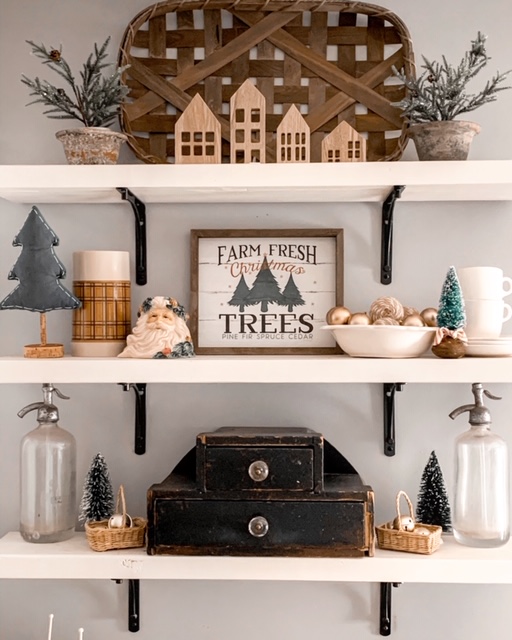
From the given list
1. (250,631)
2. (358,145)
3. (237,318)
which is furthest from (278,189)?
(250,631)

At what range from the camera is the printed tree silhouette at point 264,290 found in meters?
1.55

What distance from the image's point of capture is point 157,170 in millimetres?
1351

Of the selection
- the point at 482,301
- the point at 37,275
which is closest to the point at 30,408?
the point at 37,275

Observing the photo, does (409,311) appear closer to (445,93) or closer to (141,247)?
(445,93)

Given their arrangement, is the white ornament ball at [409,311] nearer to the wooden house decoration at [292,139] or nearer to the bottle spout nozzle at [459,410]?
the bottle spout nozzle at [459,410]

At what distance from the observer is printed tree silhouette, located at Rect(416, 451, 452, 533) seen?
57.4 inches

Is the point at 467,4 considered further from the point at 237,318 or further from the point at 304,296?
the point at 237,318

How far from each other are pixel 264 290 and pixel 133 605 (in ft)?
2.17

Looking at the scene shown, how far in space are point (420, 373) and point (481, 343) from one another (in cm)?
13

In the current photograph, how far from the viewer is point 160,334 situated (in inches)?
54.2

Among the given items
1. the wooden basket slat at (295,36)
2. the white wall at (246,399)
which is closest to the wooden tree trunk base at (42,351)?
the white wall at (246,399)

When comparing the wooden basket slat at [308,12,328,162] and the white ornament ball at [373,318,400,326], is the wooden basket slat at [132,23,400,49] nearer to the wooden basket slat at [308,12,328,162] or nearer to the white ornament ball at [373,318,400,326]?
the wooden basket slat at [308,12,328,162]

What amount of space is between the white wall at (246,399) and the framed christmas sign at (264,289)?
0.03 meters

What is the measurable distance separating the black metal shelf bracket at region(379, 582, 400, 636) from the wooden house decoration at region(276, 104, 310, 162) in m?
0.82
